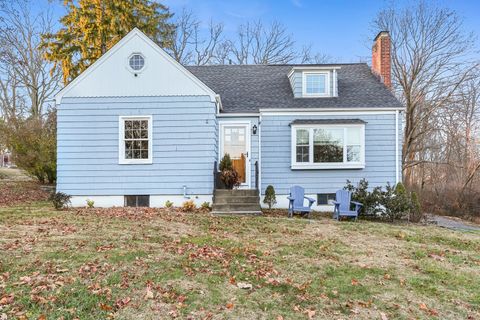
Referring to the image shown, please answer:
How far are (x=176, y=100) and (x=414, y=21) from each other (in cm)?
1717

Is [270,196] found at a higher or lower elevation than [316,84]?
lower

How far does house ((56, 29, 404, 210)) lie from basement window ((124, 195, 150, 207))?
0.05 metres

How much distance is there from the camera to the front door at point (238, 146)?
12.8 m

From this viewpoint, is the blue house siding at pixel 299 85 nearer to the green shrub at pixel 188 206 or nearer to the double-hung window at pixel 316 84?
the double-hung window at pixel 316 84

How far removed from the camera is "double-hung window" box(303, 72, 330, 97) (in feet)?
44.5

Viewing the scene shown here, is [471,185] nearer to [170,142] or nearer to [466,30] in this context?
[466,30]

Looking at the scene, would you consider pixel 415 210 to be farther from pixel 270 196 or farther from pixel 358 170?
pixel 270 196

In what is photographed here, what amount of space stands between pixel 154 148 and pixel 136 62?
2.87 meters

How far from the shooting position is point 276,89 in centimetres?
1422

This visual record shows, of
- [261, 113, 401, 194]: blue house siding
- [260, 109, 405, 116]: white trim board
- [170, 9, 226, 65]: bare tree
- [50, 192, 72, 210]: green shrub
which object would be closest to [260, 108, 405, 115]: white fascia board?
[260, 109, 405, 116]: white trim board

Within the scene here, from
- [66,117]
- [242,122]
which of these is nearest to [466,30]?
[242,122]

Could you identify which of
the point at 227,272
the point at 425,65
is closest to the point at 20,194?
the point at 227,272

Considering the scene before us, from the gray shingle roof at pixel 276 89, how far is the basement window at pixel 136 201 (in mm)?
4190

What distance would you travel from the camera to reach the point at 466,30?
65.6 ft
